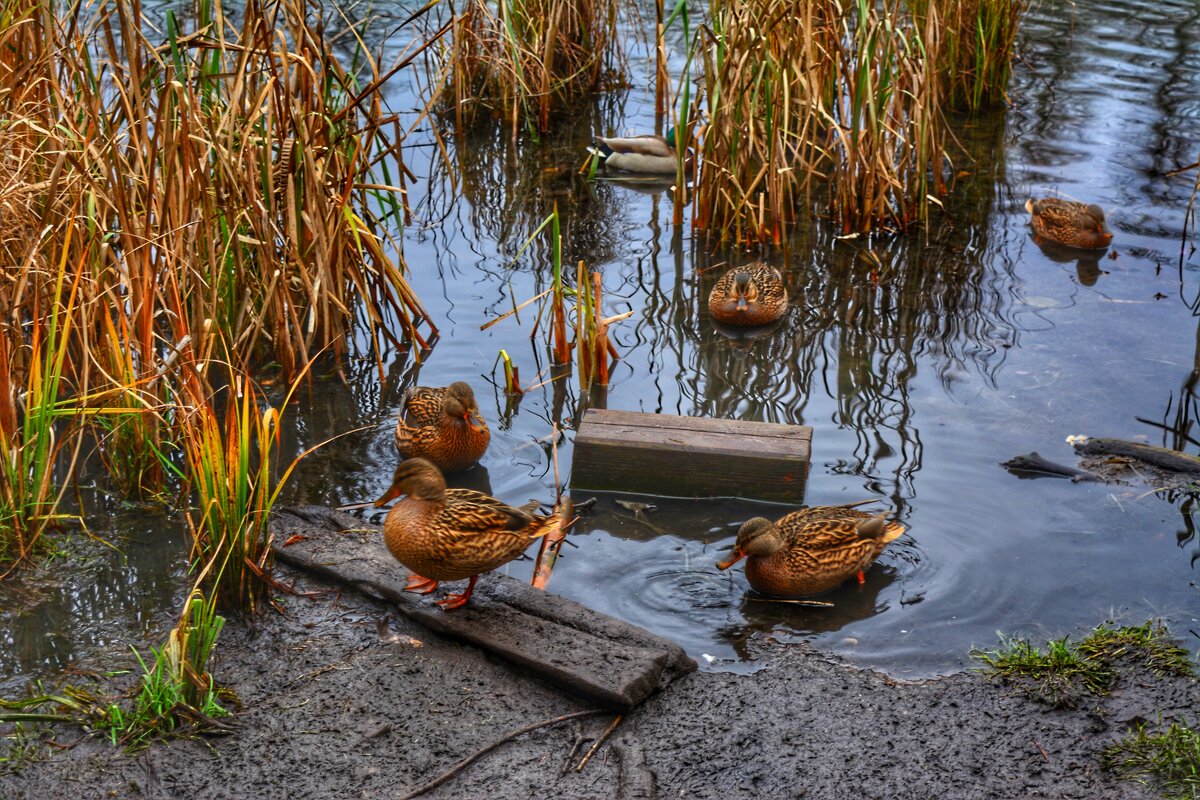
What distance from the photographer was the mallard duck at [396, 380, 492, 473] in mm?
6144

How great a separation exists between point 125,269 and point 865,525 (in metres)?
3.32

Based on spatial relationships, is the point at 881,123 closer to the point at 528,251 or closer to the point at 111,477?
the point at 528,251

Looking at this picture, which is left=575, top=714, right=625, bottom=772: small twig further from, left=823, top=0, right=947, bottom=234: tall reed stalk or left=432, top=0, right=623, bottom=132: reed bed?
left=432, top=0, right=623, bottom=132: reed bed

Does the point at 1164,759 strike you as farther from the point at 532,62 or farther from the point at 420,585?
the point at 532,62

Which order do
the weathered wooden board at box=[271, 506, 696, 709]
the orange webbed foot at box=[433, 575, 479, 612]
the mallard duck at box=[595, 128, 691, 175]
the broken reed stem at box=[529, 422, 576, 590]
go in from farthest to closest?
the mallard duck at box=[595, 128, 691, 175], the broken reed stem at box=[529, 422, 576, 590], the orange webbed foot at box=[433, 575, 479, 612], the weathered wooden board at box=[271, 506, 696, 709]

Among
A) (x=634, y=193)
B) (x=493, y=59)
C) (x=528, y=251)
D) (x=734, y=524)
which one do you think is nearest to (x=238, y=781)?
(x=734, y=524)

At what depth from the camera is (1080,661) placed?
4.48m

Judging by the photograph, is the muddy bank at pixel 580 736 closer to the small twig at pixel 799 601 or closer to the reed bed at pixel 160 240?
the small twig at pixel 799 601

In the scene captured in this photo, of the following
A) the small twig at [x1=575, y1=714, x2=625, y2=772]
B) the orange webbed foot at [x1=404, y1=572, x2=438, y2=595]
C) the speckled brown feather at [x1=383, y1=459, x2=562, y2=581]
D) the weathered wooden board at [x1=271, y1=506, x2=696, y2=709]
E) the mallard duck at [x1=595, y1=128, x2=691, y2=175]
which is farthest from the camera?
the mallard duck at [x1=595, y1=128, x2=691, y2=175]

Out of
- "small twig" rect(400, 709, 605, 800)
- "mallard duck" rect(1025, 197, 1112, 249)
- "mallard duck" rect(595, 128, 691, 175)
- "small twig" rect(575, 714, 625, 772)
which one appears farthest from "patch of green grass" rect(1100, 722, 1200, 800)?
"mallard duck" rect(595, 128, 691, 175)

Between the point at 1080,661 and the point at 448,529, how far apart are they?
235cm

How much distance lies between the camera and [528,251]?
369 inches

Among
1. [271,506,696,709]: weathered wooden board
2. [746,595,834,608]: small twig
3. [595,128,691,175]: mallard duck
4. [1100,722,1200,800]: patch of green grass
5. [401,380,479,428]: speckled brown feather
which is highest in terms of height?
[595,128,691,175]: mallard duck

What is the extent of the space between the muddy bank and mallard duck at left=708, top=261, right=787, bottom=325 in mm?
3581
